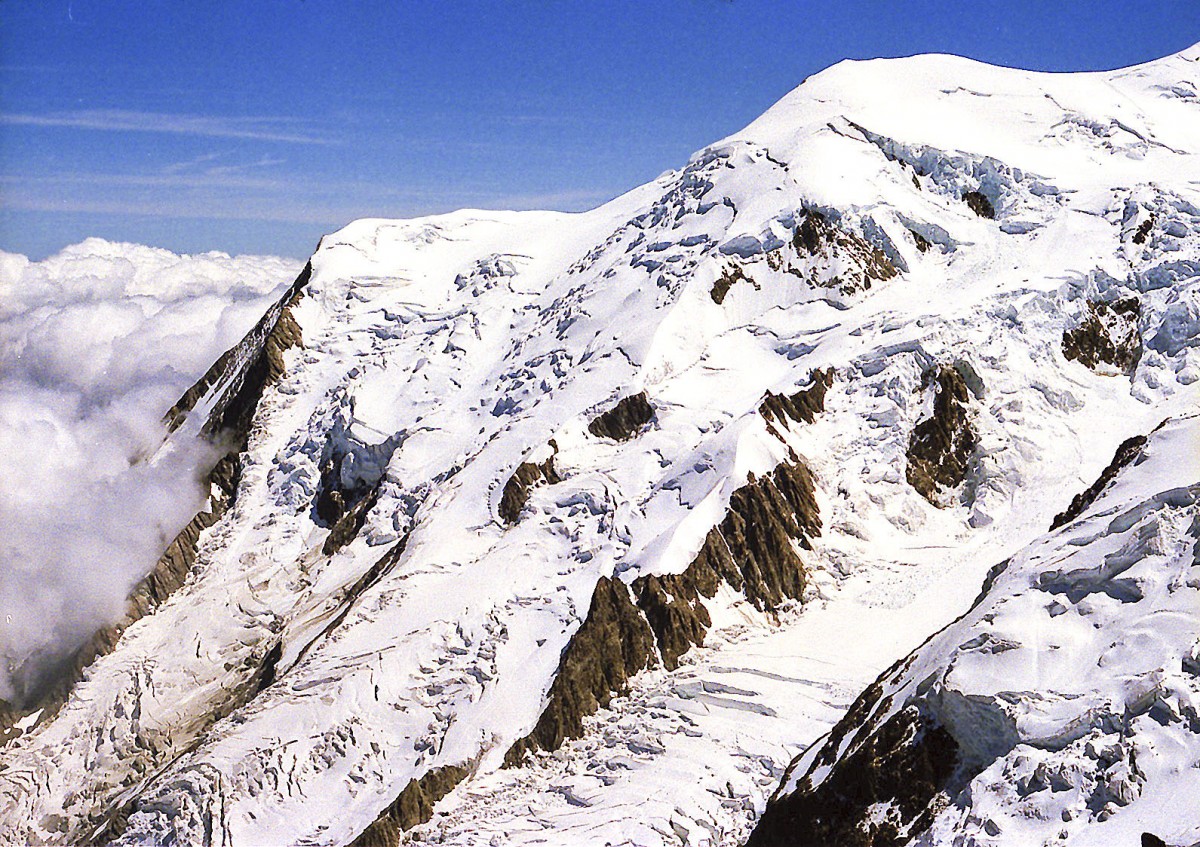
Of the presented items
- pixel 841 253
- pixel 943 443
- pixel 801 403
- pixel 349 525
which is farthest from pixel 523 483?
pixel 841 253

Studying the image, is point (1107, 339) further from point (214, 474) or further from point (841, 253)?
Result: point (214, 474)

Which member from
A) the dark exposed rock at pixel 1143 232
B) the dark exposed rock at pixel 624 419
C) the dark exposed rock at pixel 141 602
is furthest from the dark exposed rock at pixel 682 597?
the dark exposed rock at pixel 141 602

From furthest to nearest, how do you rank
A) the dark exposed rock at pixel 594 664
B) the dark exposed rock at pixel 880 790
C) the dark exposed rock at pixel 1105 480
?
the dark exposed rock at pixel 594 664 < the dark exposed rock at pixel 1105 480 < the dark exposed rock at pixel 880 790

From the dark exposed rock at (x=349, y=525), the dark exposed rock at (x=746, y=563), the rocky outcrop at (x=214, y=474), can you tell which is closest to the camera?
the dark exposed rock at (x=746, y=563)

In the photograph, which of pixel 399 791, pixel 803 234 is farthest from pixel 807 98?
pixel 399 791

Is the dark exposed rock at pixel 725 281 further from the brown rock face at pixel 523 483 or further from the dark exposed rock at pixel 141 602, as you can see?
the dark exposed rock at pixel 141 602

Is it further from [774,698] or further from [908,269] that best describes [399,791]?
[908,269]
